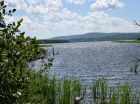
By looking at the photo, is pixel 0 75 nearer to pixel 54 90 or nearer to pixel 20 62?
pixel 20 62

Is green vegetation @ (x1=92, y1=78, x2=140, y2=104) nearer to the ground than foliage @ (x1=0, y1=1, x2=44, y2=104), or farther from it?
nearer to the ground

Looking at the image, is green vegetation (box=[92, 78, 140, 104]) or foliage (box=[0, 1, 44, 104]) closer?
foliage (box=[0, 1, 44, 104])

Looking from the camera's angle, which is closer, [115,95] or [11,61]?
[11,61]

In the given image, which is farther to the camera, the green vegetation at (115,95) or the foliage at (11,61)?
the green vegetation at (115,95)

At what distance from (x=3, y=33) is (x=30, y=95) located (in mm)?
7656

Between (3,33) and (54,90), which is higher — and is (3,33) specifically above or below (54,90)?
above

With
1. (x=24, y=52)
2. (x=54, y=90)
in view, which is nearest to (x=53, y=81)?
(x=54, y=90)

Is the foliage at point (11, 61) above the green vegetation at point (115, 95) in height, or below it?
above

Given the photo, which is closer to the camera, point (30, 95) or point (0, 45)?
point (0, 45)

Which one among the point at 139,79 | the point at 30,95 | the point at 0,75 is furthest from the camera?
the point at 139,79

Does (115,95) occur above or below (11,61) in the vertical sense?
below

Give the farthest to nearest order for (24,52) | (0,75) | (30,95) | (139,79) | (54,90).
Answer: (139,79) → (54,90) → (30,95) → (24,52) → (0,75)

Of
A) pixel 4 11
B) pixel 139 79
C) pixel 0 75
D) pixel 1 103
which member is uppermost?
pixel 4 11

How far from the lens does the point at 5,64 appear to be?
24.2ft
